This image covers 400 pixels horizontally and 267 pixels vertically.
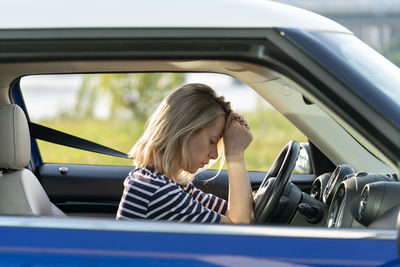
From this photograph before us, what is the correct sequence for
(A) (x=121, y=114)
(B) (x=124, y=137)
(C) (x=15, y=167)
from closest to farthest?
1. (C) (x=15, y=167)
2. (B) (x=124, y=137)
3. (A) (x=121, y=114)

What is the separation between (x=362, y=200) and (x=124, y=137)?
7.66 meters

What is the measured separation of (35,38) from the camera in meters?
1.77

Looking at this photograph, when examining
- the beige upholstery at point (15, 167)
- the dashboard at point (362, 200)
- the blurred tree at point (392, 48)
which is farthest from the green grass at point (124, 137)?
the dashboard at point (362, 200)

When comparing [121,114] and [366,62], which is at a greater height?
[366,62]

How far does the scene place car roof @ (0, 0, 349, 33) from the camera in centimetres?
178

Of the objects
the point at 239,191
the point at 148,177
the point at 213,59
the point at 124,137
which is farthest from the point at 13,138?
the point at 124,137

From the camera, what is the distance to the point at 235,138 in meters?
2.41

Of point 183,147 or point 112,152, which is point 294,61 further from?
point 112,152

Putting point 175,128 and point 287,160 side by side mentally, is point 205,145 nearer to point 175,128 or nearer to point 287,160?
point 175,128

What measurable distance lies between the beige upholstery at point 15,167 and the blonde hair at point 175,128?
1.52 feet

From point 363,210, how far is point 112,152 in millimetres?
1779

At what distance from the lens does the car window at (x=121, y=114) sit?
904cm

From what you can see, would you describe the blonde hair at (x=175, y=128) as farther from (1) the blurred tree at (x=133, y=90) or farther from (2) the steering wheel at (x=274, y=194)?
(1) the blurred tree at (x=133, y=90)

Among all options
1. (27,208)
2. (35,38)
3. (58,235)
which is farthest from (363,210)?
(27,208)
